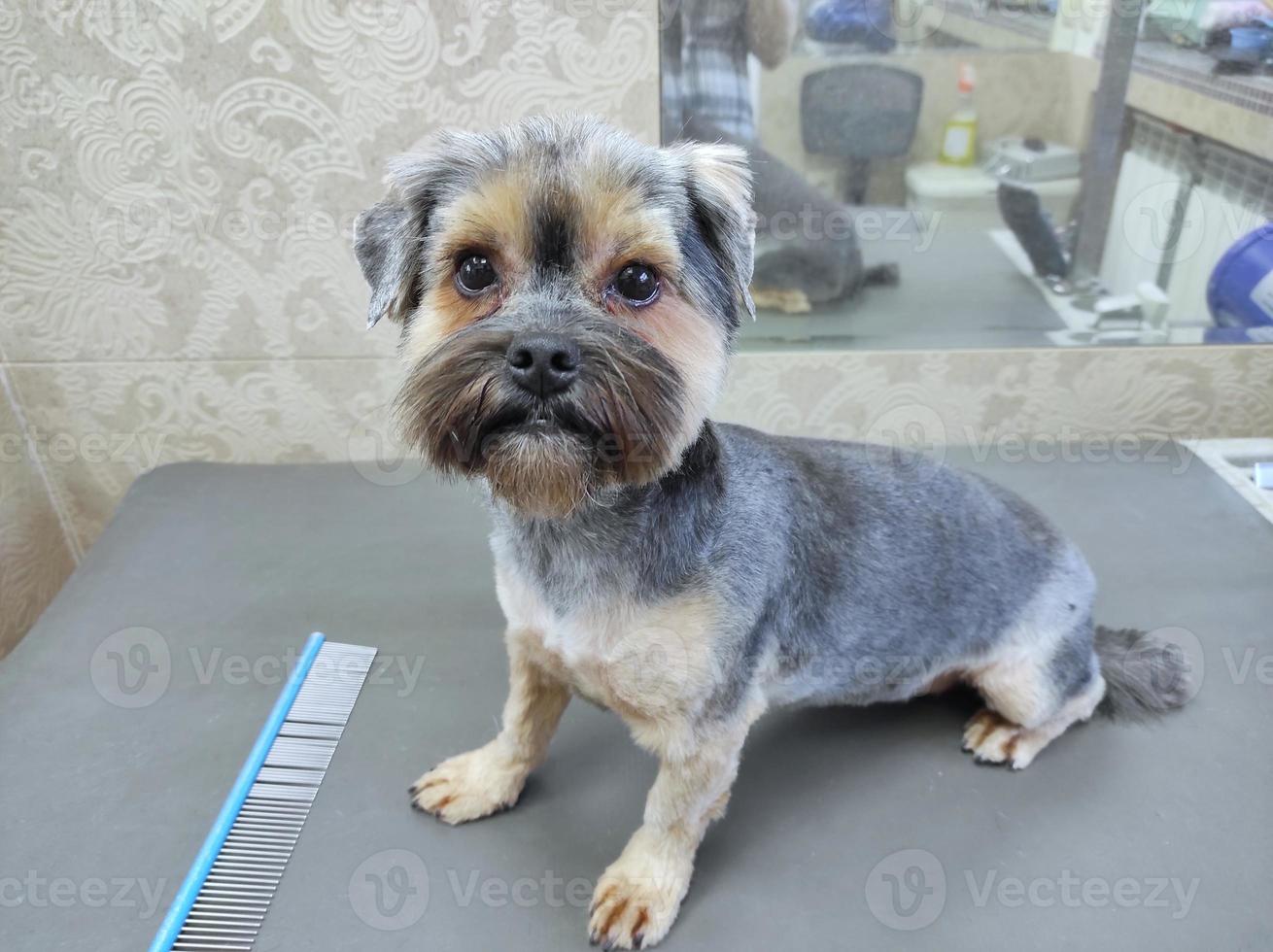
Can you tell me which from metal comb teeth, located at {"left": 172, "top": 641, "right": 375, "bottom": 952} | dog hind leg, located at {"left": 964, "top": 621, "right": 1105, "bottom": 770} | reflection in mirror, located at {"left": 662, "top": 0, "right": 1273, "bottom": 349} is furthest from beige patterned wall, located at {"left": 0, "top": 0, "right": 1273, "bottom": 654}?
dog hind leg, located at {"left": 964, "top": 621, "right": 1105, "bottom": 770}

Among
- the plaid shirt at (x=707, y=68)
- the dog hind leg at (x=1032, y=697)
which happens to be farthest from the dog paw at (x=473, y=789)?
the plaid shirt at (x=707, y=68)

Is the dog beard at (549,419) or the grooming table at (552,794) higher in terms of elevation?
the dog beard at (549,419)

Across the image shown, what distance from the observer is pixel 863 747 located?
1.77 metres

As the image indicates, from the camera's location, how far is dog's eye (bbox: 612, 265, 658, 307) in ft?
4.04

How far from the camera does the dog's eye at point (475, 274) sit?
Answer: 1.23m

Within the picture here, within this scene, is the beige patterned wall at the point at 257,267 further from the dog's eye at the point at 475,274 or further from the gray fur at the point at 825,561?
the dog's eye at the point at 475,274

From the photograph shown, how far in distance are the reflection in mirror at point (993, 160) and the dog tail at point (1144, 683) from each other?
117 centimetres

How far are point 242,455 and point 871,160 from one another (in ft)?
6.82

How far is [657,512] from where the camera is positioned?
4.31 ft

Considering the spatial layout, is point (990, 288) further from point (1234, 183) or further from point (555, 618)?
point (555, 618)

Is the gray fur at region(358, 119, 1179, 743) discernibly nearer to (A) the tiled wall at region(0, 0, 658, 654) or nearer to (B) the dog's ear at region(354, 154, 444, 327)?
(B) the dog's ear at region(354, 154, 444, 327)

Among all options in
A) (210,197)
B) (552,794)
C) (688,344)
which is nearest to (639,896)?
(552,794)

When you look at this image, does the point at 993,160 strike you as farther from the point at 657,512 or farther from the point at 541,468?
the point at 541,468

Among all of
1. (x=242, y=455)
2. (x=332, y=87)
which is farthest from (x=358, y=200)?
(x=242, y=455)
